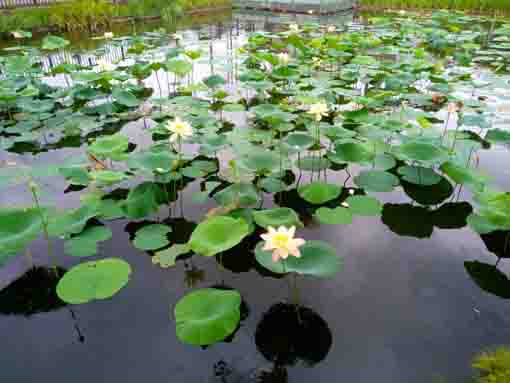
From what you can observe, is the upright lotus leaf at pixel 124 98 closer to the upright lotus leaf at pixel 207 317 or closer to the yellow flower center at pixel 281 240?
the upright lotus leaf at pixel 207 317

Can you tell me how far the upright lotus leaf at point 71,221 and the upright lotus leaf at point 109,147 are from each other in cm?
69

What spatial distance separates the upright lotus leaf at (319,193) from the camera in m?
3.15

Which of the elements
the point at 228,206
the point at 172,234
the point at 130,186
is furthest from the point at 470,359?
the point at 130,186

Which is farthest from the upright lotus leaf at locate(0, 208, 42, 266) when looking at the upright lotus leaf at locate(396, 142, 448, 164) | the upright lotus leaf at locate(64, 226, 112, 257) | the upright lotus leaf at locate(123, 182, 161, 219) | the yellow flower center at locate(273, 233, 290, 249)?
the upright lotus leaf at locate(396, 142, 448, 164)

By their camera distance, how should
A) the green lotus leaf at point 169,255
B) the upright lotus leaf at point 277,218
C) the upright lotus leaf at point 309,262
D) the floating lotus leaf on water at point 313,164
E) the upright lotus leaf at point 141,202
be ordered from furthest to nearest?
the floating lotus leaf on water at point 313,164, the upright lotus leaf at point 141,202, the green lotus leaf at point 169,255, the upright lotus leaf at point 277,218, the upright lotus leaf at point 309,262

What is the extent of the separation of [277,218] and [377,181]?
133 cm

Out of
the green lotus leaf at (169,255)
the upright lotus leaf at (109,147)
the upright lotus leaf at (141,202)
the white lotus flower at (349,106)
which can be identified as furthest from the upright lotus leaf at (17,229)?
the white lotus flower at (349,106)

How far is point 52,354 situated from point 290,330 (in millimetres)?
1357

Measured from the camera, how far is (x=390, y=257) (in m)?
2.79

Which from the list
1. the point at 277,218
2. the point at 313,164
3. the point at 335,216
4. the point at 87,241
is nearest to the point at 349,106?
the point at 313,164

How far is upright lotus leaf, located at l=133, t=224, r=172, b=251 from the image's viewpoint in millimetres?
2719

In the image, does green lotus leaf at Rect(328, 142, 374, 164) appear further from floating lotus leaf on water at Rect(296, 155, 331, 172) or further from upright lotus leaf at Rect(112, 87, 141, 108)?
upright lotus leaf at Rect(112, 87, 141, 108)

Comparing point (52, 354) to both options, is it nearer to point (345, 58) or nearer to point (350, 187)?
point (350, 187)

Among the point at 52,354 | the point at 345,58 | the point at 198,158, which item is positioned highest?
the point at 345,58
